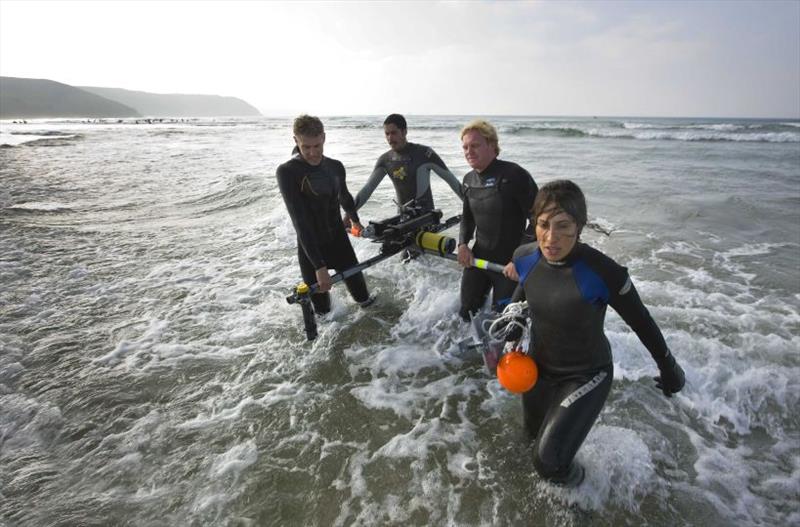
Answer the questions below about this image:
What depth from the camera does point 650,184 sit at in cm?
1345

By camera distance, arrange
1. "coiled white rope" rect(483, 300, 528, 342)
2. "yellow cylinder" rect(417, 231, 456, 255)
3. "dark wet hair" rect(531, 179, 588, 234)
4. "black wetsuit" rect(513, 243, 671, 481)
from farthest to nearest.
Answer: "yellow cylinder" rect(417, 231, 456, 255)
"coiled white rope" rect(483, 300, 528, 342)
"black wetsuit" rect(513, 243, 671, 481)
"dark wet hair" rect(531, 179, 588, 234)

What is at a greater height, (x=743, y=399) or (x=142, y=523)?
(x=743, y=399)

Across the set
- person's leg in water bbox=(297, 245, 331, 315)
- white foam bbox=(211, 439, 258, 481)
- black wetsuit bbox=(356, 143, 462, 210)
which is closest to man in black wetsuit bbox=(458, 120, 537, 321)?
person's leg in water bbox=(297, 245, 331, 315)

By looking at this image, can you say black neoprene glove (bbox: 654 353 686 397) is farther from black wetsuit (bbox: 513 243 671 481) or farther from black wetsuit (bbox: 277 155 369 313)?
black wetsuit (bbox: 277 155 369 313)

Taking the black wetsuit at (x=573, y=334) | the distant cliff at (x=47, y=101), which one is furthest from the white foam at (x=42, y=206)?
the distant cliff at (x=47, y=101)

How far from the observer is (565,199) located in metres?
2.32

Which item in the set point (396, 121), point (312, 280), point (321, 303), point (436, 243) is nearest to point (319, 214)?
point (312, 280)

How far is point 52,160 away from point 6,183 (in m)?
7.46

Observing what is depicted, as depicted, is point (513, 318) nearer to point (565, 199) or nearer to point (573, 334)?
point (573, 334)

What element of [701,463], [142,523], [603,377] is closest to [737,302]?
[701,463]

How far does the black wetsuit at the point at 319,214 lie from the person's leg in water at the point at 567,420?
2.64 m

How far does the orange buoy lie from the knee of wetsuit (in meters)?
3.23

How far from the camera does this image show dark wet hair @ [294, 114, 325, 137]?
159 inches

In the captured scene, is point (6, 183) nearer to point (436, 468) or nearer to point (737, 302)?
point (436, 468)
